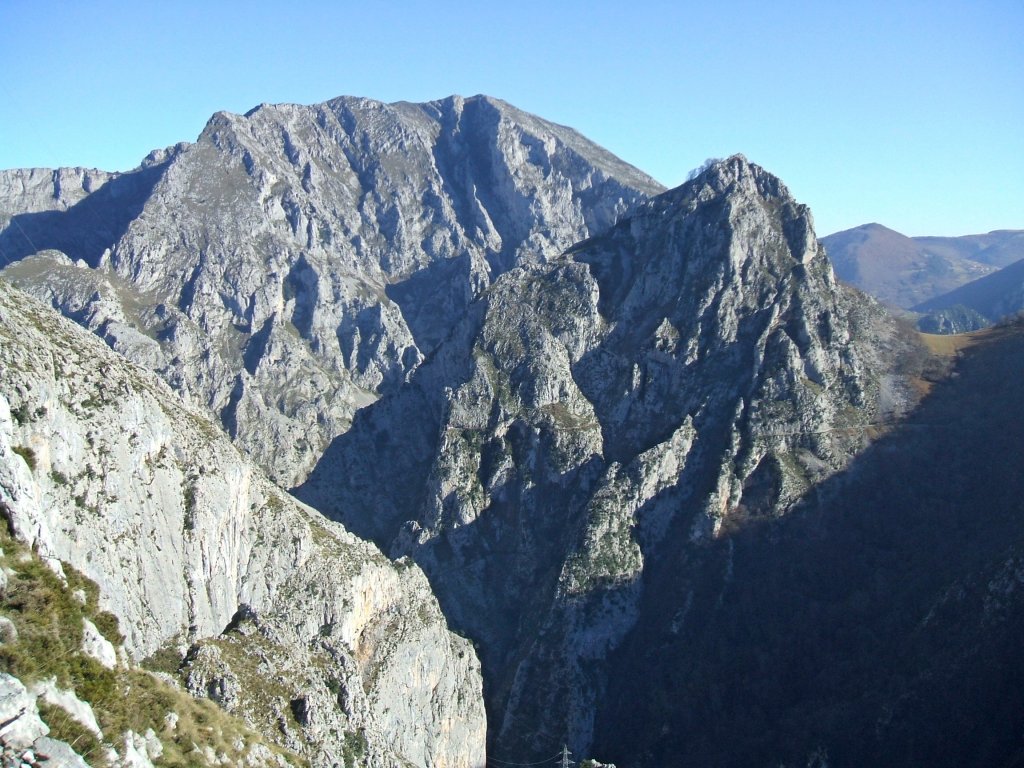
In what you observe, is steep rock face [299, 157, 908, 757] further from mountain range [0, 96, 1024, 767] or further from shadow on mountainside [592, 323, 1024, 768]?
shadow on mountainside [592, 323, 1024, 768]

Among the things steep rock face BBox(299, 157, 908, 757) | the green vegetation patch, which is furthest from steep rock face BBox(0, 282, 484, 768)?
steep rock face BBox(299, 157, 908, 757)

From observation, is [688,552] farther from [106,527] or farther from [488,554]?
[106,527]

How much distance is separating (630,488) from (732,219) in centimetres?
7012

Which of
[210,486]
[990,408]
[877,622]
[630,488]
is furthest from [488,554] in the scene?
[990,408]

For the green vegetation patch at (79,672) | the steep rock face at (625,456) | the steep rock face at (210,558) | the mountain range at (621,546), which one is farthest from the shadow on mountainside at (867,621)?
the green vegetation patch at (79,672)

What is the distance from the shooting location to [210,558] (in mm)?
97125

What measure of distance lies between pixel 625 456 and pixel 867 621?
204ft

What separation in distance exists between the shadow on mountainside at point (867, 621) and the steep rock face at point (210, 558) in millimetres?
42163

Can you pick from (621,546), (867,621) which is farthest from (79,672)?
(621,546)

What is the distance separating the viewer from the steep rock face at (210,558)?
75.1 m

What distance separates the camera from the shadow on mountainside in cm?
10769

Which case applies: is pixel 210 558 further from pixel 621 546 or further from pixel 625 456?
pixel 625 456

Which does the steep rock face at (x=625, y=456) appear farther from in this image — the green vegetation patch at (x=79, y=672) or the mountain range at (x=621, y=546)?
the green vegetation patch at (x=79, y=672)

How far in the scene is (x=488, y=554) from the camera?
598ft
